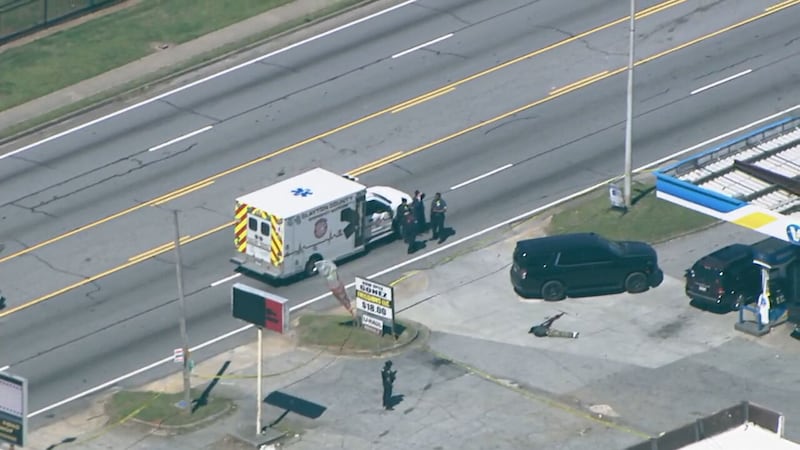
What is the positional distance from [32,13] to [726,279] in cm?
3480

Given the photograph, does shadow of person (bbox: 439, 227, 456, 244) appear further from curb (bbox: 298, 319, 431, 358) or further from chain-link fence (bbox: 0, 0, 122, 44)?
chain-link fence (bbox: 0, 0, 122, 44)

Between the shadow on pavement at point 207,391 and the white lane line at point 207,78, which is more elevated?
the white lane line at point 207,78

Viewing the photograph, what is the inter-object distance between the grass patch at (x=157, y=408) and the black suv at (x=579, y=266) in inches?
418

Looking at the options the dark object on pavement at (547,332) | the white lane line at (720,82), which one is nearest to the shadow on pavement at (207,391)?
the dark object on pavement at (547,332)

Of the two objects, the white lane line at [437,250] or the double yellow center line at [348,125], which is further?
the double yellow center line at [348,125]

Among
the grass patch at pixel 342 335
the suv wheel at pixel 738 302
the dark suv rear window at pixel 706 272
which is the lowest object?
the grass patch at pixel 342 335

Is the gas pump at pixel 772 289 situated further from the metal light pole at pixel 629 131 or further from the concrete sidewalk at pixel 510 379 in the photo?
the metal light pole at pixel 629 131

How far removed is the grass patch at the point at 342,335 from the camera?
207ft

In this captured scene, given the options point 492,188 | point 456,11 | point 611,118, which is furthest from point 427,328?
point 456,11

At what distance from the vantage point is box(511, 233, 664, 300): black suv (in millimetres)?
64688

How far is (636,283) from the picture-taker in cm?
6538

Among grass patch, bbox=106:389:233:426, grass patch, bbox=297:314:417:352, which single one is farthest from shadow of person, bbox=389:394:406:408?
grass patch, bbox=106:389:233:426

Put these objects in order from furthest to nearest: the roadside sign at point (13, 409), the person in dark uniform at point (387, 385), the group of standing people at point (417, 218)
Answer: the group of standing people at point (417, 218) → the person in dark uniform at point (387, 385) → the roadside sign at point (13, 409)

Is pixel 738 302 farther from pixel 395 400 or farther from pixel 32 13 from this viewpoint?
pixel 32 13
